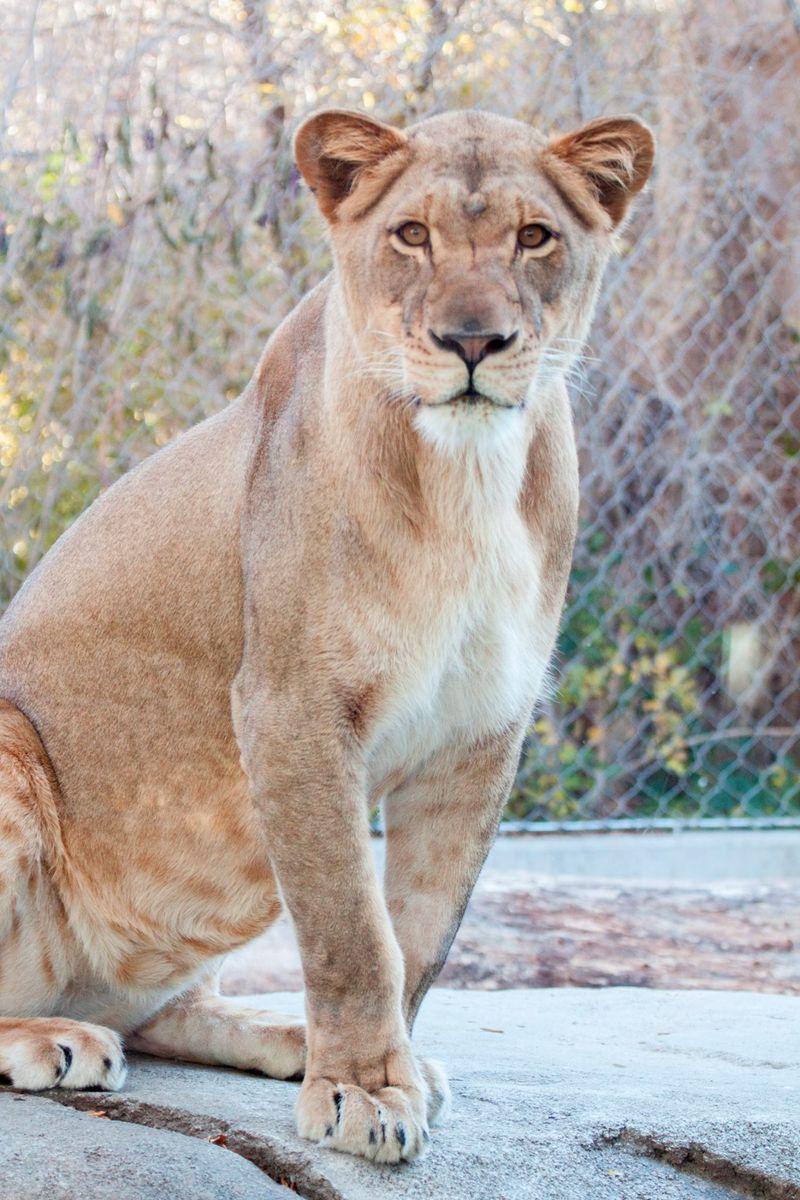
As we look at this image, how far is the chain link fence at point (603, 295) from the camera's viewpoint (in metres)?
4.48

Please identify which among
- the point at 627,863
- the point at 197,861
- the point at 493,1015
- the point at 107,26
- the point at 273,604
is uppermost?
the point at 107,26

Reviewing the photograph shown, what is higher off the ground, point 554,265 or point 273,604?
point 554,265

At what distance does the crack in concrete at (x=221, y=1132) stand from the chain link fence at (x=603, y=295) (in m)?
2.57

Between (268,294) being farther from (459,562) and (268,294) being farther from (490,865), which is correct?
(459,562)

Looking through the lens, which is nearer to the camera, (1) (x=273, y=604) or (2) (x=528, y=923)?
(1) (x=273, y=604)

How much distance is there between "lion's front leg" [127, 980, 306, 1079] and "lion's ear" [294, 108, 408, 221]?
3.93 feet

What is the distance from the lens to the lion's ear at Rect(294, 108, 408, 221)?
222cm

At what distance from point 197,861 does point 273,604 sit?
434 millimetres

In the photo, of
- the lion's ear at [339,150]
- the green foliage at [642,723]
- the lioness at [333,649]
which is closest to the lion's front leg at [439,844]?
the lioness at [333,649]

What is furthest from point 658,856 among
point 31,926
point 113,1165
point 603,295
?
point 113,1165

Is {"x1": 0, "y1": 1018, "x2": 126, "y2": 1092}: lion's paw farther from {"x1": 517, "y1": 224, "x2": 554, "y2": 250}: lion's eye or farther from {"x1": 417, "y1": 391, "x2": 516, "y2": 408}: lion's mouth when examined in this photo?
{"x1": 517, "y1": 224, "x2": 554, "y2": 250}: lion's eye

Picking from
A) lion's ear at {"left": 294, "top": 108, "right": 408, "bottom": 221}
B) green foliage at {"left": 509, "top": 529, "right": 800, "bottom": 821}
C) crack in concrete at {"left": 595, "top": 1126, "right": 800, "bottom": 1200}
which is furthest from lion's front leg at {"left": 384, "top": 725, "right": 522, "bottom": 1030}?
green foliage at {"left": 509, "top": 529, "right": 800, "bottom": 821}

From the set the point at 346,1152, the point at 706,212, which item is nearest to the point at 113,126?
the point at 706,212

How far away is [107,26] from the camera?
4430 mm
